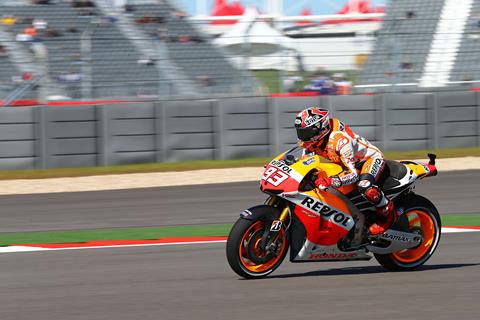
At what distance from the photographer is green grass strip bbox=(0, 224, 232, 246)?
10.0m

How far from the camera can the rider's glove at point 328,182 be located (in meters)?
6.81

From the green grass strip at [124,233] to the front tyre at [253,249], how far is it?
10.4 ft

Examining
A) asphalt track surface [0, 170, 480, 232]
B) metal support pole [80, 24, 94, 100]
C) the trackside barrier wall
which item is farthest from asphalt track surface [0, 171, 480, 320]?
metal support pole [80, 24, 94, 100]

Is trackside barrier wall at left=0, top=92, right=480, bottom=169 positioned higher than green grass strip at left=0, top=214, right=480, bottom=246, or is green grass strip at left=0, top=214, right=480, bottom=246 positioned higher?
trackside barrier wall at left=0, top=92, right=480, bottom=169

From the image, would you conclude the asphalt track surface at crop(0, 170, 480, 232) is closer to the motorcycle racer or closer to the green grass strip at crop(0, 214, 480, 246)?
the green grass strip at crop(0, 214, 480, 246)

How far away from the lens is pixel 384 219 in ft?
24.2

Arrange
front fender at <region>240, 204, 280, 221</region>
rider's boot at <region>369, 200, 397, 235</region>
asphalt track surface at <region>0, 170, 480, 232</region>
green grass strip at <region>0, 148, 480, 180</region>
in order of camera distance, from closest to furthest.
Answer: front fender at <region>240, 204, 280, 221</region> < rider's boot at <region>369, 200, 397, 235</region> < asphalt track surface at <region>0, 170, 480, 232</region> < green grass strip at <region>0, 148, 480, 180</region>

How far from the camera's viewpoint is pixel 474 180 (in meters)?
15.3

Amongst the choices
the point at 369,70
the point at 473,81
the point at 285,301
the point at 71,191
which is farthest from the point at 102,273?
the point at 473,81

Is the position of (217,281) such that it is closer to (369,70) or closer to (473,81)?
(369,70)

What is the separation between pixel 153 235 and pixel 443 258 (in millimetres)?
3511

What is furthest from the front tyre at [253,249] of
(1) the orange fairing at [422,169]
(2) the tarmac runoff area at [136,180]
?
(2) the tarmac runoff area at [136,180]

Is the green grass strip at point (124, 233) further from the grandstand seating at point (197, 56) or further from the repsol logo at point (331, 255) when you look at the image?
the grandstand seating at point (197, 56)

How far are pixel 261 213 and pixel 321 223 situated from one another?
0.56 metres
